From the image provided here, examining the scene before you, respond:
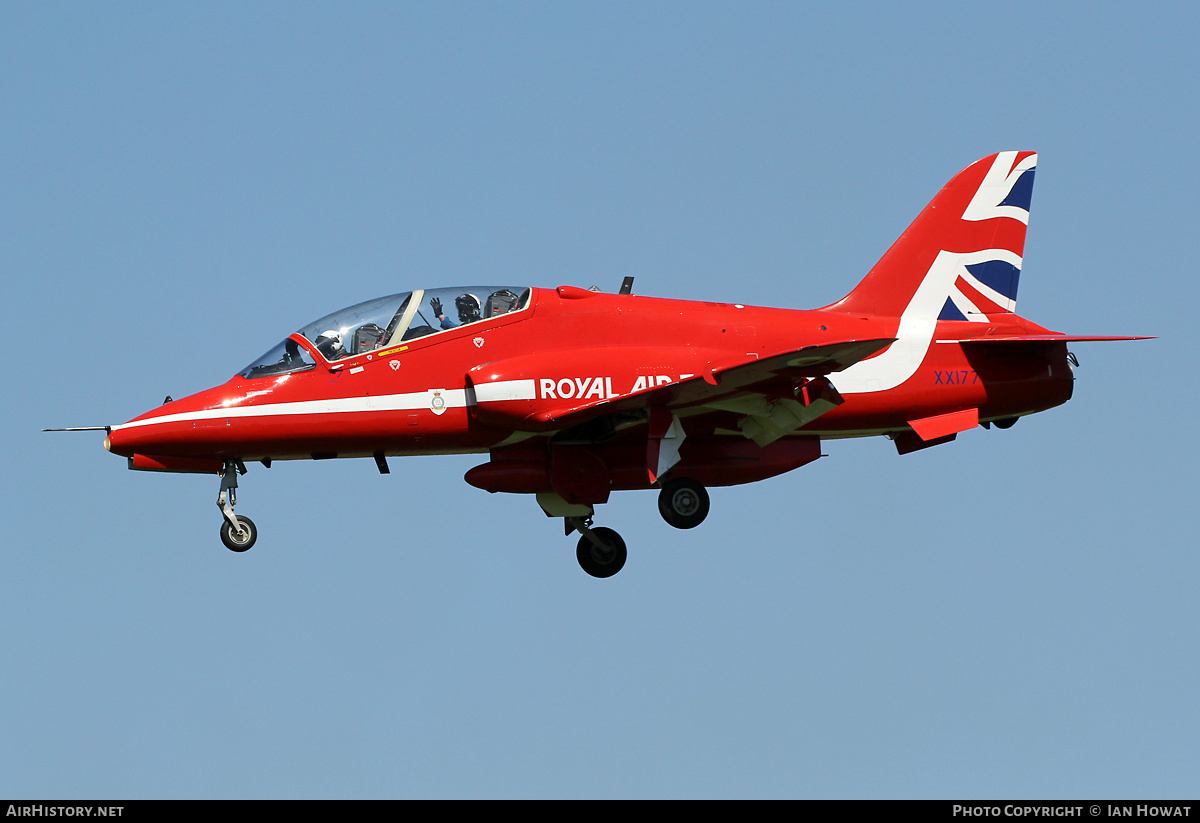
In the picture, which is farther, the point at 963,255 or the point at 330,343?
the point at 963,255

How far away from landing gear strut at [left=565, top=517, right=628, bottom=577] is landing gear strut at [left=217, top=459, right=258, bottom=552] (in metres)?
5.23

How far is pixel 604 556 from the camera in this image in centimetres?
2567

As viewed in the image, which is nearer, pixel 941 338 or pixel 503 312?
pixel 503 312

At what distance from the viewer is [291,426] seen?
22.8m

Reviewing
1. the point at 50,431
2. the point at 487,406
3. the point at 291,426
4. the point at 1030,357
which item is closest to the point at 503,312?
the point at 487,406

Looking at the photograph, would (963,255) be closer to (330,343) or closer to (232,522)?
(330,343)

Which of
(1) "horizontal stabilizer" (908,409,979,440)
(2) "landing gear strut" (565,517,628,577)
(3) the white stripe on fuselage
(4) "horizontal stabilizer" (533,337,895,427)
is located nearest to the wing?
(4) "horizontal stabilizer" (533,337,895,427)

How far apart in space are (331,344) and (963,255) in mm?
10524

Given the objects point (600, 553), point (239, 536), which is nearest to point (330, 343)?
point (239, 536)

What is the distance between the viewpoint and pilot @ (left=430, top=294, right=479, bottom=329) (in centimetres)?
2339

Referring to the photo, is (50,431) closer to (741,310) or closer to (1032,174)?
(741,310)

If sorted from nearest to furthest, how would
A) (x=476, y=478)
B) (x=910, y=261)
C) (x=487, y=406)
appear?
(x=487, y=406), (x=476, y=478), (x=910, y=261)

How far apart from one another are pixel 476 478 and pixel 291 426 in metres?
3.09
